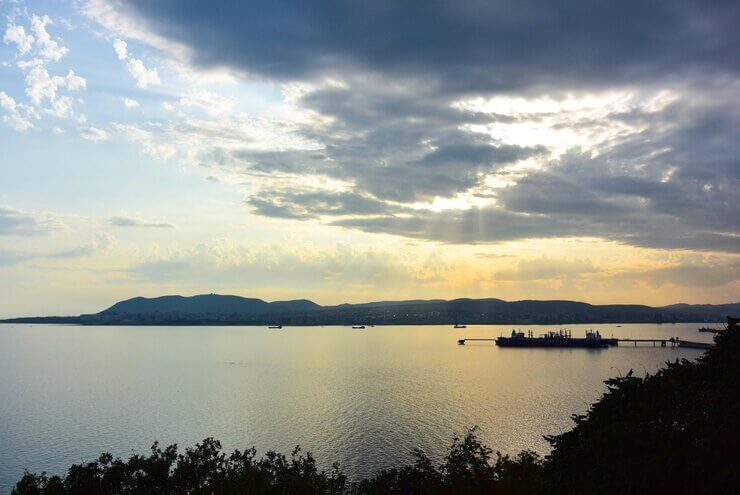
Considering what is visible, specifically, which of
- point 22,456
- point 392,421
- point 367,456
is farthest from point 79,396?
point 367,456

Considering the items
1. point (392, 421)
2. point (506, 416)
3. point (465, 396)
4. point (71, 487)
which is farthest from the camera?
point (465, 396)

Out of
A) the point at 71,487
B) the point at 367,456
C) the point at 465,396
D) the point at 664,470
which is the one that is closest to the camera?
the point at 664,470

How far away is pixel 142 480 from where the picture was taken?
149 feet

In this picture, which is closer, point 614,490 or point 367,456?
point 614,490

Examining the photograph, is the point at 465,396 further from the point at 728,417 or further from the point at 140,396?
the point at 728,417

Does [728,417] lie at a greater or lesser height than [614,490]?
greater

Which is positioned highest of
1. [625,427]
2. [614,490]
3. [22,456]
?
[625,427]

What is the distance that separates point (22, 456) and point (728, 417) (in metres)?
88.6

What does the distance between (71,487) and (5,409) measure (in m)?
96.3

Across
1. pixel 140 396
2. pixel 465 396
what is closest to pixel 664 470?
pixel 465 396

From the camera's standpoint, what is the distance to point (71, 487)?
43156 millimetres

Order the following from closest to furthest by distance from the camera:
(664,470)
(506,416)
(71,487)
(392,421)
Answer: (664,470)
(71,487)
(392,421)
(506,416)

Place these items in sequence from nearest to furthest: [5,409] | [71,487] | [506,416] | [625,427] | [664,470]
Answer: [664,470] < [625,427] < [71,487] < [506,416] < [5,409]

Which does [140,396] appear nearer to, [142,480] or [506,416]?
[506,416]
